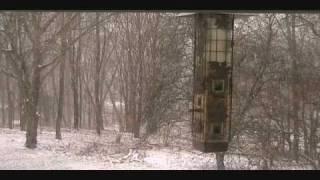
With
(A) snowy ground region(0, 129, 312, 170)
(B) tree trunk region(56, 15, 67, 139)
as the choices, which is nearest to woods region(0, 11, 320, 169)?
(B) tree trunk region(56, 15, 67, 139)

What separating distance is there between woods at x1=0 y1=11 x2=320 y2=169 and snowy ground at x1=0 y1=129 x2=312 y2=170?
0.73 ft

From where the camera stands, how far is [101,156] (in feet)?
31.1

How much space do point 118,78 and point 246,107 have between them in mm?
3107

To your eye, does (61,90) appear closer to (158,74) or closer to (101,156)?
(101,156)

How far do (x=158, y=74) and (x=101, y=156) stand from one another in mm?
1998

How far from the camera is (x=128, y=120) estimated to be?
1008 cm

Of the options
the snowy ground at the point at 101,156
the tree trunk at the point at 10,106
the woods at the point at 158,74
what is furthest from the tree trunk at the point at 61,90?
the tree trunk at the point at 10,106

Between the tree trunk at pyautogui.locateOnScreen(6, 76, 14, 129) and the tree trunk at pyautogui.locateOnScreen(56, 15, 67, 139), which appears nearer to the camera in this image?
the tree trunk at pyautogui.locateOnScreen(56, 15, 67, 139)

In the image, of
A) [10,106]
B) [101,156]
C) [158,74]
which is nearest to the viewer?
[101,156]

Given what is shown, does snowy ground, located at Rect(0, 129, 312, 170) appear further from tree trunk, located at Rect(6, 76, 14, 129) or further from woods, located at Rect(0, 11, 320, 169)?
tree trunk, located at Rect(6, 76, 14, 129)

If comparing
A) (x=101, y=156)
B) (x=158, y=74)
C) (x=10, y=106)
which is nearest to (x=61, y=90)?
(x=10, y=106)

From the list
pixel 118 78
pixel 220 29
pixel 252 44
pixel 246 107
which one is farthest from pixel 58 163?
pixel 220 29

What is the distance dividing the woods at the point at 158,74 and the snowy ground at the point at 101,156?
223 mm

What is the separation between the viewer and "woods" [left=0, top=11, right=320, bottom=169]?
8.95 metres
